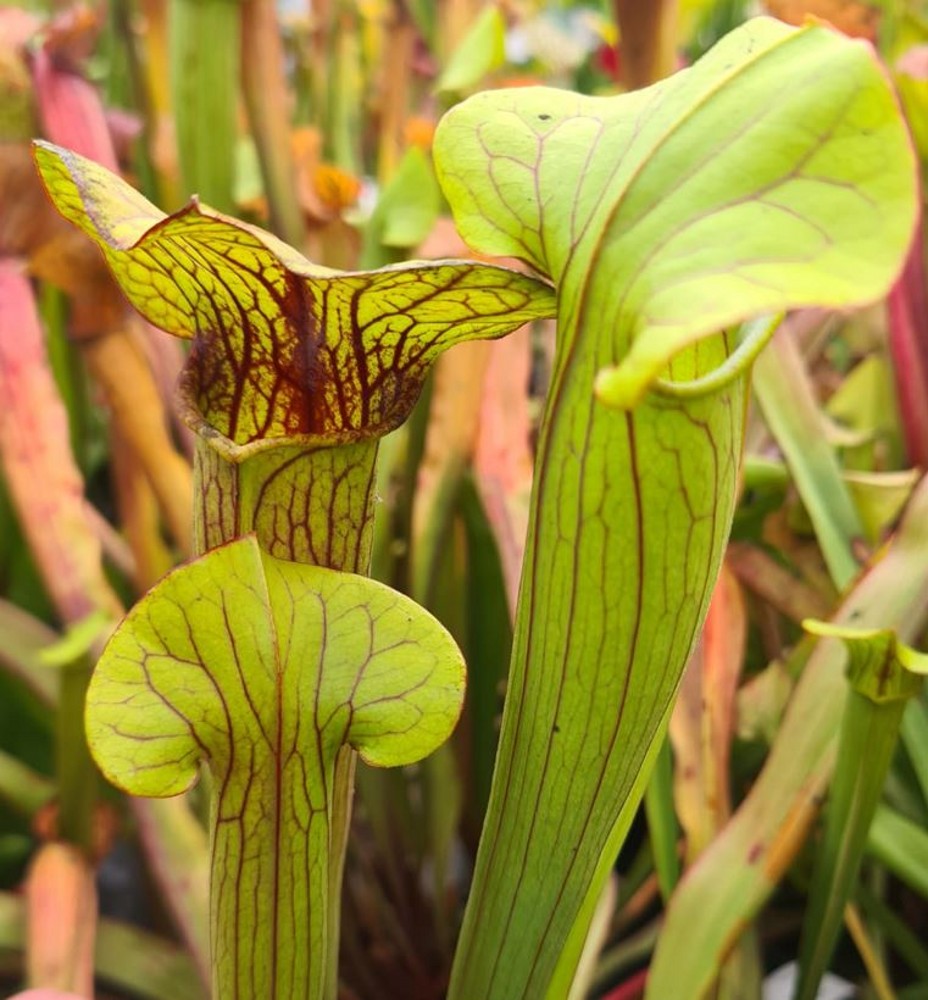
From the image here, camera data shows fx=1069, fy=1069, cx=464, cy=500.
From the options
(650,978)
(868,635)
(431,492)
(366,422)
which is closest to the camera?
(366,422)

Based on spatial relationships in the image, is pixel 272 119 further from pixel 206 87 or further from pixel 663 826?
pixel 663 826

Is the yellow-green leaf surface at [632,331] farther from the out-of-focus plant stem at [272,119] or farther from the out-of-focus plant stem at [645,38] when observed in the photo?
the out-of-focus plant stem at [272,119]

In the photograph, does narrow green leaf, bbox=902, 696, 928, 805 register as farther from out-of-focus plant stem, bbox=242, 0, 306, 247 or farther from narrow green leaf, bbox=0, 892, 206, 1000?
out-of-focus plant stem, bbox=242, 0, 306, 247

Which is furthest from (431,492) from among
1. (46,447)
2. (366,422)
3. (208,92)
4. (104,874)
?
(104,874)

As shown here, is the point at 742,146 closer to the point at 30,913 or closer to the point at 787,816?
the point at 787,816

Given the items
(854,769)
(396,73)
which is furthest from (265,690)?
(396,73)

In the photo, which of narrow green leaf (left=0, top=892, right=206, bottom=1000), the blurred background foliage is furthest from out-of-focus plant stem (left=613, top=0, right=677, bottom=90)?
narrow green leaf (left=0, top=892, right=206, bottom=1000)
